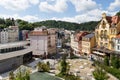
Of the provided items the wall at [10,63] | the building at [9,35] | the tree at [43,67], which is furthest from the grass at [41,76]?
the building at [9,35]

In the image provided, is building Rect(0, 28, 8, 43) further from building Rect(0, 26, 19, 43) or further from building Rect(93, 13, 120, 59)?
building Rect(93, 13, 120, 59)

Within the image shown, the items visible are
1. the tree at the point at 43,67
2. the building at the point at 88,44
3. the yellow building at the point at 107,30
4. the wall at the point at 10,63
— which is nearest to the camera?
the tree at the point at 43,67

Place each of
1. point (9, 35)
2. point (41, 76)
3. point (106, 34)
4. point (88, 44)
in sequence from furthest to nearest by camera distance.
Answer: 1. point (9, 35)
2. point (88, 44)
3. point (106, 34)
4. point (41, 76)

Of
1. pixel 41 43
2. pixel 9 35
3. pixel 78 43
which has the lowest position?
pixel 78 43

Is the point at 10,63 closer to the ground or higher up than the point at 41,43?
closer to the ground

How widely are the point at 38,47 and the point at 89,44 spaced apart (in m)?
21.5

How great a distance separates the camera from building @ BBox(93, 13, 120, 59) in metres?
74.1

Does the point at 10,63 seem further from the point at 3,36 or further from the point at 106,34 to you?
the point at 3,36

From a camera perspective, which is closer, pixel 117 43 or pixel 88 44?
pixel 117 43

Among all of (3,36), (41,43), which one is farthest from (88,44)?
(3,36)

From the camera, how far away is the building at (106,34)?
2918 inches

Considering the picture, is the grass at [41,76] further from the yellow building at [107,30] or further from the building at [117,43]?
the yellow building at [107,30]

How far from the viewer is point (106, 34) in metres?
77.6

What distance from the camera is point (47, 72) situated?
2347 inches
